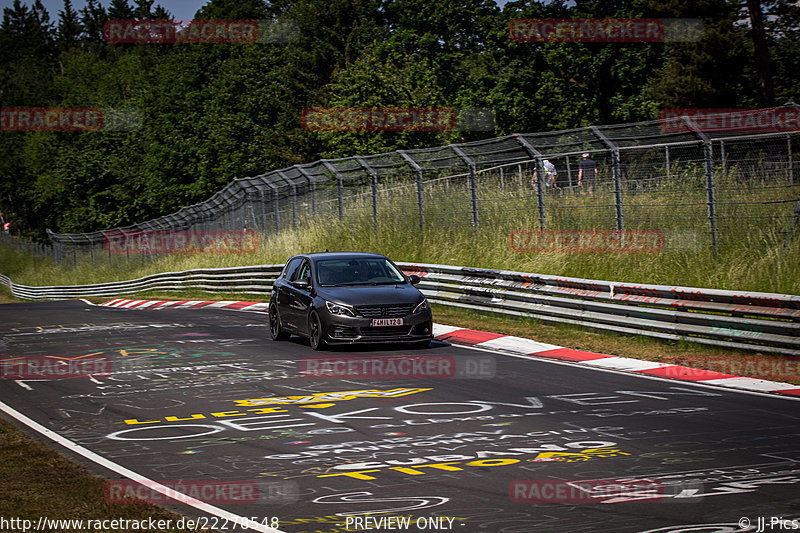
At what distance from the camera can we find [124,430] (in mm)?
9133

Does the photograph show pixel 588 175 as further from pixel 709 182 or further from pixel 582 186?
pixel 709 182

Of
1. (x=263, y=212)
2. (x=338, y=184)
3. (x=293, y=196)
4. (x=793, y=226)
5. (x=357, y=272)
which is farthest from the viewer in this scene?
(x=263, y=212)

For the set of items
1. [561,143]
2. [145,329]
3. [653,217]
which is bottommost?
[145,329]

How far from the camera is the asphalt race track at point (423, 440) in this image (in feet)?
19.8

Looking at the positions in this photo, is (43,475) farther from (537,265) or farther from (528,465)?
(537,265)

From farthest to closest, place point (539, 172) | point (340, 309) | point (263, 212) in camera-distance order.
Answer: point (263, 212) < point (539, 172) < point (340, 309)

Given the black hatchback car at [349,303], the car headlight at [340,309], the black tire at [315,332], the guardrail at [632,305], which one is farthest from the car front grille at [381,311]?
the guardrail at [632,305]

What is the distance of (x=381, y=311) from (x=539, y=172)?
648 cm

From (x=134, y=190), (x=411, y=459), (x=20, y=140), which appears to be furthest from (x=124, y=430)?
(x=20, y=140)

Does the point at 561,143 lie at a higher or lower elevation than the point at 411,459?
higher

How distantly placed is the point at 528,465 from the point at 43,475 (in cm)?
352

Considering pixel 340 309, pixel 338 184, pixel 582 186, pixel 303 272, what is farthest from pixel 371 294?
pixel 338 184

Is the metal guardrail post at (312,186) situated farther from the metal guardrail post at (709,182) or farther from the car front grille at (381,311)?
the car front grille at (381,311)

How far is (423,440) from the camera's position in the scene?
8328 mm
